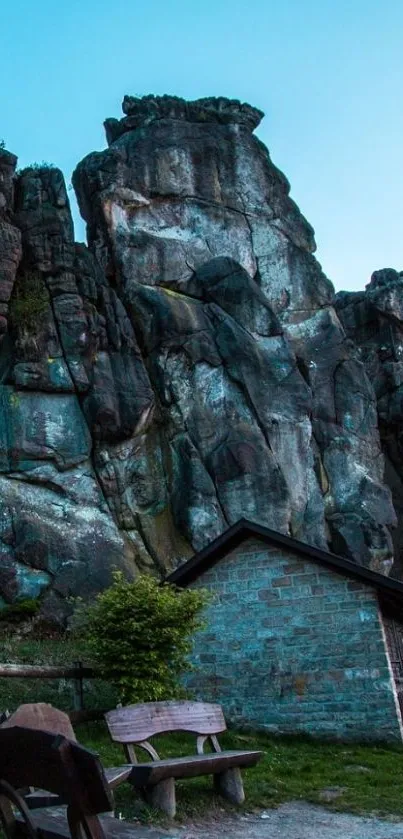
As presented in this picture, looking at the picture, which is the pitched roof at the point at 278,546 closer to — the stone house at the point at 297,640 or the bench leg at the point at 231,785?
the stone house at the point at 297,640

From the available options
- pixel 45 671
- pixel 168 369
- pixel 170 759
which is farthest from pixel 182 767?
pixel 168 369

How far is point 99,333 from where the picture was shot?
92.5 feet

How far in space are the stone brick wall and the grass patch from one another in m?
0.47

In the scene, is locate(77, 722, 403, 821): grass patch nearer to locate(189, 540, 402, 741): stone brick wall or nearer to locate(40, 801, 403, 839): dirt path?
locate(40, 801, 403, 839): dirt path

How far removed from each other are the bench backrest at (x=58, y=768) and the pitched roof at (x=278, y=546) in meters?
9.96

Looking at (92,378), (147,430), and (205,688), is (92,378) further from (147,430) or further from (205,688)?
(205,688)

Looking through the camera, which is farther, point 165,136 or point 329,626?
point 165,136

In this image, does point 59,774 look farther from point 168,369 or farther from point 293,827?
point 168,369

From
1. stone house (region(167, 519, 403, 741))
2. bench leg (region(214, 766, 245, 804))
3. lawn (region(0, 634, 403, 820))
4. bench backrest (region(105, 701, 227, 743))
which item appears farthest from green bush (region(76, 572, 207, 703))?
bench leg (region(214, 766, 245, 804))

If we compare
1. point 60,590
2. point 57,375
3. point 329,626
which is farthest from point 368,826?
point 57,375

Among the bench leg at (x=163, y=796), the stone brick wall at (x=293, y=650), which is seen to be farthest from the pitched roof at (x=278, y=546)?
the bench leg at (x=163, y=796)

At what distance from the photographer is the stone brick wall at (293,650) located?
13727 mm

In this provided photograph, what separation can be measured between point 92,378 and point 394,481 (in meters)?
17.1

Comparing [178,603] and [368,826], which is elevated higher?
[178,603]
